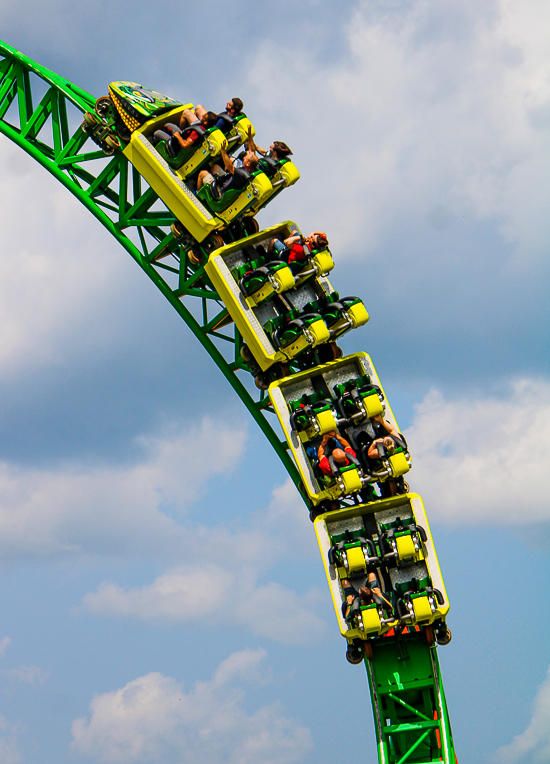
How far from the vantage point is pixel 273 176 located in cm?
1752

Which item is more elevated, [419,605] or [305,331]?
[305,331]

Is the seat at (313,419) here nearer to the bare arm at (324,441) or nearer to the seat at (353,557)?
the bare arm at (324,441)

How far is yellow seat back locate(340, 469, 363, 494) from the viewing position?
51.5 feet

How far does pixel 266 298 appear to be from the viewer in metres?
17.0

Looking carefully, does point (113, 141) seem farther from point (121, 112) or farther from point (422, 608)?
point (422, 608)

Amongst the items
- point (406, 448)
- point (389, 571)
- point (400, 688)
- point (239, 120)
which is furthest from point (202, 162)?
point (400, 688)

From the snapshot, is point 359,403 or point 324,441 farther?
point 359,403

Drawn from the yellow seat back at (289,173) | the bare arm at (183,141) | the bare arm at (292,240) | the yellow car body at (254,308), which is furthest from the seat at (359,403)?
the bare arm at (183,141)

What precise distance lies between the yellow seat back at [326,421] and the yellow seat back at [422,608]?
3315mm

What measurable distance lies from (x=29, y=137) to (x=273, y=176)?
6058 millimetres

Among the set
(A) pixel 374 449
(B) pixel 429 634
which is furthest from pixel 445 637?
(A) pixel 374 449

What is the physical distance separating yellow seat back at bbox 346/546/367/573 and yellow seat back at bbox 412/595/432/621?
3.48 ft

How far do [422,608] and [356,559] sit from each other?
1.38 meters

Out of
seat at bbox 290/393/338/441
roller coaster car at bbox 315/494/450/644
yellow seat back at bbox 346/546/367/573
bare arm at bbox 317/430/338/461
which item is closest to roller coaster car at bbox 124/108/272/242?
seat at bbox 290/393/338/441
